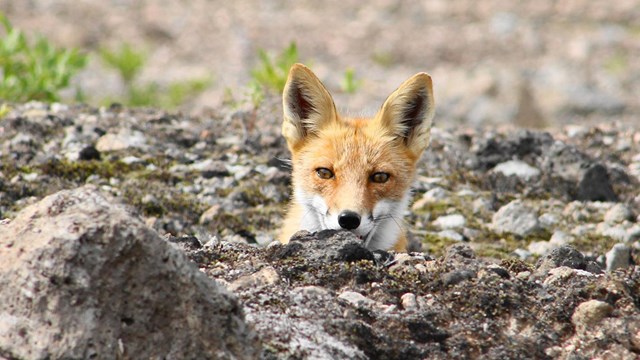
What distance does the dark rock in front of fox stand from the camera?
4492 millimetres

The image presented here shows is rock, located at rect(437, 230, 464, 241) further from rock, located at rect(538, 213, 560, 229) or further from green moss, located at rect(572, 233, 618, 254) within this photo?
green moss, located at rect(572, 233, 618, 254)

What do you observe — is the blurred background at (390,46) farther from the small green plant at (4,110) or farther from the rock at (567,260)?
the rock at (567,260)

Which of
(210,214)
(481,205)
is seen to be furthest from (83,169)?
(481,205)

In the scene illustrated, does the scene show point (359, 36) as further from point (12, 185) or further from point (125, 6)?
point (12, 185)

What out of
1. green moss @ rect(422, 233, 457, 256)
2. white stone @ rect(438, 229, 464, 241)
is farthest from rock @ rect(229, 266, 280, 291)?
white stone @ rect(438, 229, 464, 241)

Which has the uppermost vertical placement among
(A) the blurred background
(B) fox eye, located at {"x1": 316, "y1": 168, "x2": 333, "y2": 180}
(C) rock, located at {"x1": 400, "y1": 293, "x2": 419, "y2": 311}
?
(C) rock, located at {"x1": 400, "y1": 293, "x2": 419, "y2": 311}

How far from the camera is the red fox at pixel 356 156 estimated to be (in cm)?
604

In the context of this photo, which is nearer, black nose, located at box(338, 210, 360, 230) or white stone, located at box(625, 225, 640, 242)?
black nose, located at box(338, 210, 360, 230)

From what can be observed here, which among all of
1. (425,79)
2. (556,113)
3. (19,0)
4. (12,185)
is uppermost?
(425,79)

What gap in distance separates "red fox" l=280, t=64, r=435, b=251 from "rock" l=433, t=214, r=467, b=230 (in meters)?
0.95

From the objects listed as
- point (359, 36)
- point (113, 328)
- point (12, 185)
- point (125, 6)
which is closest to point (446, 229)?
point (12, 185)

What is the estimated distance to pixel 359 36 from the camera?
70.0ft

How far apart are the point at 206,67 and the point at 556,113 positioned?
7304 millimetres

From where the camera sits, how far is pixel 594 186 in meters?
8.02
